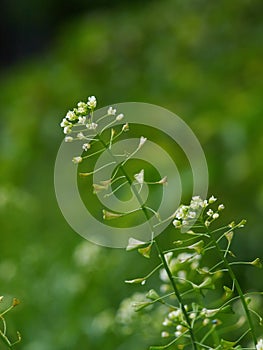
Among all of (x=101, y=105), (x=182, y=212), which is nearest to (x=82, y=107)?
(x=182, y=212)

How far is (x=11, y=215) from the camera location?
2.29m

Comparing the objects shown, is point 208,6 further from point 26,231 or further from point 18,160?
point 26,231

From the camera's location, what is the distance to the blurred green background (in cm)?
203

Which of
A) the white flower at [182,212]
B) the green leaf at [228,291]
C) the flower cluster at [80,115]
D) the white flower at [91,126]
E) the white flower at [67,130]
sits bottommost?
the green leaf at [228,291]

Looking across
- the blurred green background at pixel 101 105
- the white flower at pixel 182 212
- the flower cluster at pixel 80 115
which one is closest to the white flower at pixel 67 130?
the flower cluster at pixel 80 115

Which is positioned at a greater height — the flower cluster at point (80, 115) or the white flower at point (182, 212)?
the flower cluster at point (80, 115)

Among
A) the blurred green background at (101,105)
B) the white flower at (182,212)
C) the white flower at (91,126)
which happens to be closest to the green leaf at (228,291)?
the white flower at (182,212)

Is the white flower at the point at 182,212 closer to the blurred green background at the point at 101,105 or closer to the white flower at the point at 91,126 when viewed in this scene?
the white flower at the point at 91,126

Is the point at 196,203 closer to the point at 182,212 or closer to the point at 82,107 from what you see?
the point at 182,212

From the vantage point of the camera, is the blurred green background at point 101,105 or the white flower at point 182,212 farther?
the blurred green background at point 101,105

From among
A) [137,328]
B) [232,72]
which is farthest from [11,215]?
[232,72]

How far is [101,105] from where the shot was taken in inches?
140

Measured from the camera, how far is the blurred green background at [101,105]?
203 centimetres

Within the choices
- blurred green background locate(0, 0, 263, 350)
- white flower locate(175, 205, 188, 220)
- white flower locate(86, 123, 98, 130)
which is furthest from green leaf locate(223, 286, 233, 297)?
blurred green background locate(0, 0, 263, 350)
